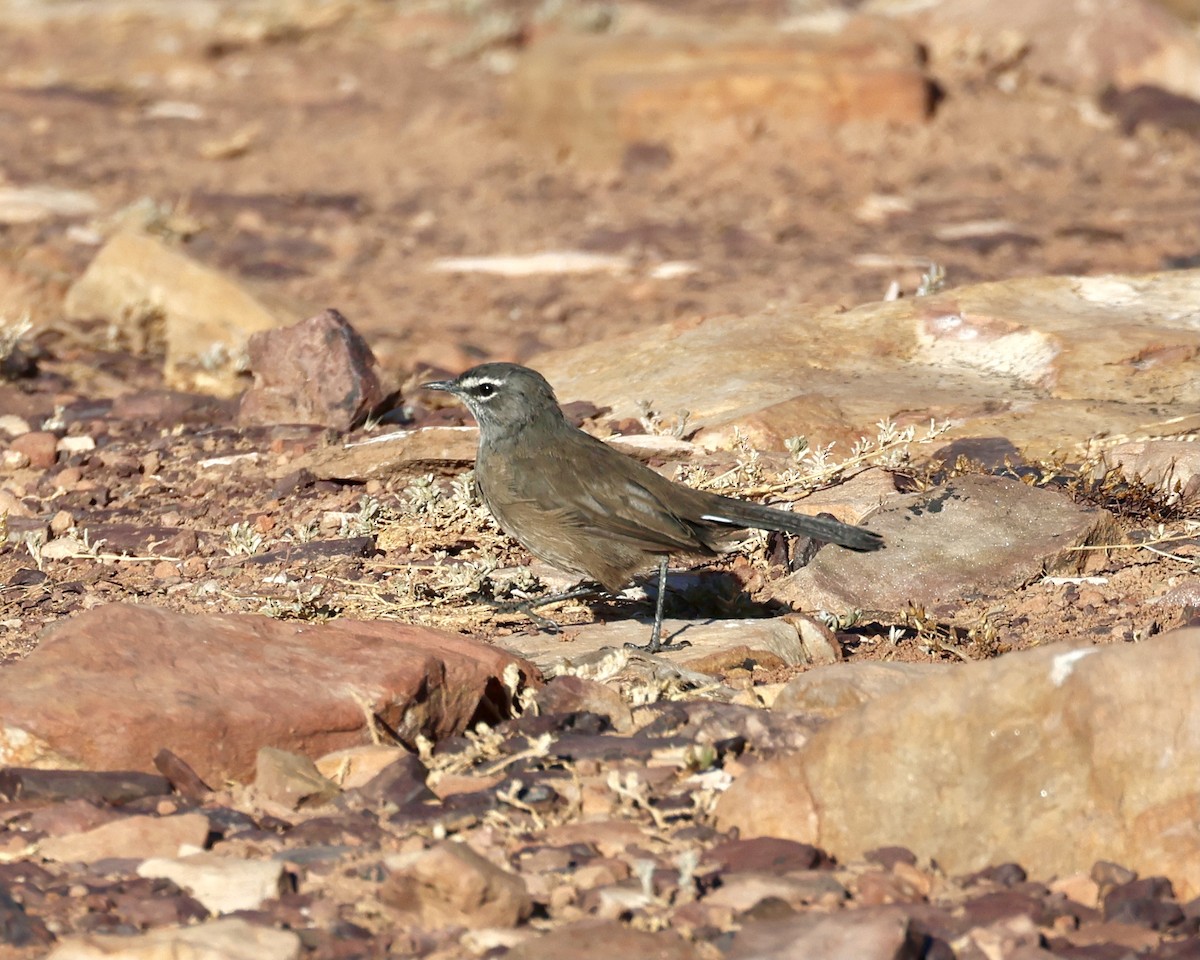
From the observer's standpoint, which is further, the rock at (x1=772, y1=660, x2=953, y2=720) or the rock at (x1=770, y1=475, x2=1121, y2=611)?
the rock at (x1=770, y1=475, x2=1121, y2=611)

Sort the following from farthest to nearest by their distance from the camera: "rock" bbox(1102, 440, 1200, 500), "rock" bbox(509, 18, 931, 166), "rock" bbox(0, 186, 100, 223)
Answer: "rock" bbox(509, 18, 931, 166), "rock" bbox(0, 186, 100, 223), "rock" bbox(1102, 440, 1200, 500)

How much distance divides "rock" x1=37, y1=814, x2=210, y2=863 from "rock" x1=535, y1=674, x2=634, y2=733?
44.7 inches

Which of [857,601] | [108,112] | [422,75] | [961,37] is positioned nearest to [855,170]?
[961,37]

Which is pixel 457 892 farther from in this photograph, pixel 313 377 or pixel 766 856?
pixel 313 377

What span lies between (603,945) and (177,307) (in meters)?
7.23

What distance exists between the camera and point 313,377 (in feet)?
27.1

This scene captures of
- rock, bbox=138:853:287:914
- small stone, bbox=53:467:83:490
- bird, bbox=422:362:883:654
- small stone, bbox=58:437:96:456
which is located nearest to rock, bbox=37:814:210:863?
rock, bbox=138:853:287:914

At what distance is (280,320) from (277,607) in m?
4.42

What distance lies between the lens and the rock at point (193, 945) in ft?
12.0

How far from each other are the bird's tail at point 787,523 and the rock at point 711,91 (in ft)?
30.1

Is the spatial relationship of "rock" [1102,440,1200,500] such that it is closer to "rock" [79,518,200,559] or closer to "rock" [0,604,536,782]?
"rock" [0,604,536,782]

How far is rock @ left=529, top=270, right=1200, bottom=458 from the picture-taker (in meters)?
7.48

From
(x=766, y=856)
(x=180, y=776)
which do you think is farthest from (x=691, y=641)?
(x=180, y=776)

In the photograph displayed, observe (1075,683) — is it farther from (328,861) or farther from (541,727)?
(328,861)
